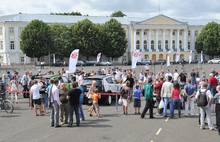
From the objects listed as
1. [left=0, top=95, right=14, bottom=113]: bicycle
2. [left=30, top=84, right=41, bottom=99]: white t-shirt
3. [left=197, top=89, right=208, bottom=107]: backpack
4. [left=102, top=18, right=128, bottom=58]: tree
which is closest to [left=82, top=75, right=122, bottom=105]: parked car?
[left=30, top=84, right=41, bottom=99]: white t-shirt

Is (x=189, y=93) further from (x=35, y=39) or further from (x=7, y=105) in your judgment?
(x=35, y=39)

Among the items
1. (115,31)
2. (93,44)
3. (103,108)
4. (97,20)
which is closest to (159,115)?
(103,108)

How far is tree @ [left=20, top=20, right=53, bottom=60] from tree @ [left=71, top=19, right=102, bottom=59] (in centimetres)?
674

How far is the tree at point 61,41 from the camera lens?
214ft

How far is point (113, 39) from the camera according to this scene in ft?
226

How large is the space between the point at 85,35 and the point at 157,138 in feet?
191

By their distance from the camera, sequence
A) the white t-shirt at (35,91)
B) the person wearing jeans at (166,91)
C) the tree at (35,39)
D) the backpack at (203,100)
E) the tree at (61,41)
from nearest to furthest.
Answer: the backpack at (203,100)
the person wearing jeans at (166,91)
the white t-shirt at (35,91)
the tree at (35,39)
the tree at (61,41)

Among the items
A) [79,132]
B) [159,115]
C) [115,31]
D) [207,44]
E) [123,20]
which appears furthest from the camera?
[123,20]

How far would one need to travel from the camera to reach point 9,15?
7456cm

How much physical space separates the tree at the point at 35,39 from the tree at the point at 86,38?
22.1 feet

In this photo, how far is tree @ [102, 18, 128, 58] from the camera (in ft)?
228

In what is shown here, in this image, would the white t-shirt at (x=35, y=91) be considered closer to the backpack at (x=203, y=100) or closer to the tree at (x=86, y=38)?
the backpack at (x=203, y=100)

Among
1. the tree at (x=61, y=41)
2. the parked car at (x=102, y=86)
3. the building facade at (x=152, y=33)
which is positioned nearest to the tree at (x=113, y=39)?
the building facade at (x=152, y=33)

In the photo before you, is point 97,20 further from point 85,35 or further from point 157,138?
point 157,138
